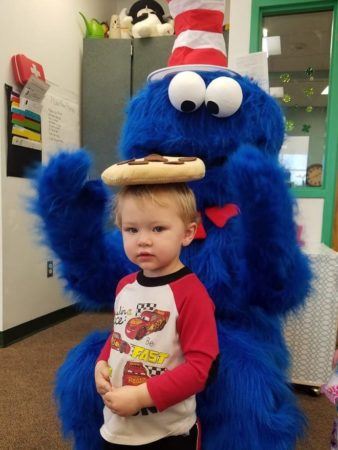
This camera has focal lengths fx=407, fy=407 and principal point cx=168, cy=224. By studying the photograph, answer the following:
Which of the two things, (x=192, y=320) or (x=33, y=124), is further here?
(x=33, y=124)

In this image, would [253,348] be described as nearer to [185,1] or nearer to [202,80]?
[202,80]

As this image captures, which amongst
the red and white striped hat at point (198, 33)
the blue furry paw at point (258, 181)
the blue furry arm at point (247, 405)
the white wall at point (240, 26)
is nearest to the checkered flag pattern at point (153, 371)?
the blue furry arm at point (247, 405)

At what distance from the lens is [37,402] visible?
1.53 meters

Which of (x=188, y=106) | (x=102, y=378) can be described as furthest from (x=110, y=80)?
(x=102, y=378)

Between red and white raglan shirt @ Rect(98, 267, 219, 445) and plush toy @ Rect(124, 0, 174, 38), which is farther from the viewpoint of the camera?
plush toy @ Rect(124, 0, 174, 38)

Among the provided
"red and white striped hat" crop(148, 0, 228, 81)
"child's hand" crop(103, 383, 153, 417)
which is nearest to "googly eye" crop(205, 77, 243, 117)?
"red and white striped hat" crop(148, 0, 228, 81)

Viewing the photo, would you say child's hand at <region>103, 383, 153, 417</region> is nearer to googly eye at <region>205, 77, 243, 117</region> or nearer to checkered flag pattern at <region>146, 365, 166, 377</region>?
checkered flag pattern at <region>146, 365, 166, 377</region>

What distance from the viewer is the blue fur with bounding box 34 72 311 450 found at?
73cm

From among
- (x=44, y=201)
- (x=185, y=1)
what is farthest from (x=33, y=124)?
(x=44, y=201)

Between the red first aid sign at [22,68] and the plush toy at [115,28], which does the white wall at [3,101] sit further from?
the plush toy at [115,28]

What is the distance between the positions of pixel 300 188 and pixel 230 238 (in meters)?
1.00

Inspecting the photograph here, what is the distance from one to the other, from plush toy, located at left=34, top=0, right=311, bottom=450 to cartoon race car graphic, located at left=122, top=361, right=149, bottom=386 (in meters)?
0.18

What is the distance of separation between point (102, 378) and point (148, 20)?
7.57 ft

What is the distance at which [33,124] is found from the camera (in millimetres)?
2213
